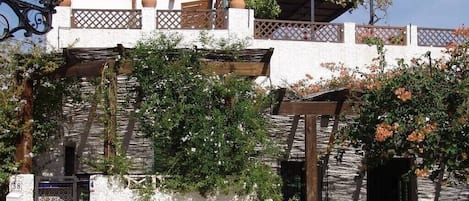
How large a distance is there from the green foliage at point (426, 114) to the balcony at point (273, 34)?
3.21 meters

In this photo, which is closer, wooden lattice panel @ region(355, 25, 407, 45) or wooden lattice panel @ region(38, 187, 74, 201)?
wooden lattice panel @ region(38, 187, 74, 201)

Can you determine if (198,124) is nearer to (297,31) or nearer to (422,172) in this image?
(422,172)

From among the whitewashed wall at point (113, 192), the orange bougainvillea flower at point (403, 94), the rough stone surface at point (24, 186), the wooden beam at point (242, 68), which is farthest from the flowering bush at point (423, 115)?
the rough stone surface at point (24, 186)

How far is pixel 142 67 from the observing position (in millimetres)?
9547

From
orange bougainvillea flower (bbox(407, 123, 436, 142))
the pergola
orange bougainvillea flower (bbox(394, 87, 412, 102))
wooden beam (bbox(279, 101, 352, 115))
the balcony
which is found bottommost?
orange bougainvillea flower (bbox(407, 123, 436, 142))

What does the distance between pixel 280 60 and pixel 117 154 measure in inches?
142

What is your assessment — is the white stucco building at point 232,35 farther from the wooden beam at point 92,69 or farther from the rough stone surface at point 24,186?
the rough stone surface at point 24,186

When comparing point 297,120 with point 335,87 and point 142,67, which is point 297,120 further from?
point 142,67

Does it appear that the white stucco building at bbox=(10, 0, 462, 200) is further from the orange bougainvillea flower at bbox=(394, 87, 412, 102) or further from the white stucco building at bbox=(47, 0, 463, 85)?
the orange bougainvillea flower at bbox=(394, 87, 412, 102)

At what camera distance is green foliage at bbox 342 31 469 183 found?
803 centimetres

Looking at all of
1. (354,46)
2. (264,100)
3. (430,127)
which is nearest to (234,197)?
(264,100)

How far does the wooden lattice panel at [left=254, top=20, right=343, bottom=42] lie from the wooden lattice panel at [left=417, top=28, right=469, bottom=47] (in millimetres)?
1473

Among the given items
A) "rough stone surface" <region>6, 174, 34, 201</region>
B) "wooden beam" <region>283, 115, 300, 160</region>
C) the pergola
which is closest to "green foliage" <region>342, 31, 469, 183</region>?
"wooden beam" <region>283, 115, 300, 160</region>

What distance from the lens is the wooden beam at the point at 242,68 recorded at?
9.77 metres
